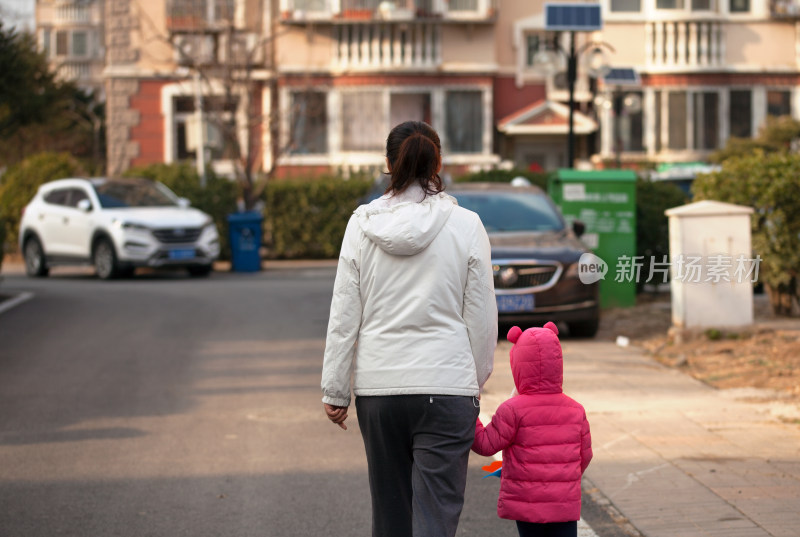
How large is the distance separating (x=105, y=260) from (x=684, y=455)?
50.0 ft

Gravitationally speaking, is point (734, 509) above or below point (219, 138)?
below

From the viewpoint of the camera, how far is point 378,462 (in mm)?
4027

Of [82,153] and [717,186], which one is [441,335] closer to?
[717,186]

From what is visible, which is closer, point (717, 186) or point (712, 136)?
point (717, 186)

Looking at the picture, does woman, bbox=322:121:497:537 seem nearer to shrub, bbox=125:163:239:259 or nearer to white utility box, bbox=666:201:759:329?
white utility box, bbox=666:201:759:329

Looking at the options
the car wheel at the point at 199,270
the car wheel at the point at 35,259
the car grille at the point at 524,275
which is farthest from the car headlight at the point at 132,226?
the car grille at the point at 524,275

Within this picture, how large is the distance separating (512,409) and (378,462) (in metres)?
0.54

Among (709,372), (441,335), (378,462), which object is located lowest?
(709,372)

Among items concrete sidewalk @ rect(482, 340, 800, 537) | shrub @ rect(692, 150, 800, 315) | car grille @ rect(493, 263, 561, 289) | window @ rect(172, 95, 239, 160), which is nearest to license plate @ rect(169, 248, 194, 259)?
car grille @ rect(493, 263, 561, 289)

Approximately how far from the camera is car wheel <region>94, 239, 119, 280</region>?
20.1m

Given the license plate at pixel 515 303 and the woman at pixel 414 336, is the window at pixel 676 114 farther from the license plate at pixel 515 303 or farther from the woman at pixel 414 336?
the woman at pixel 414 336

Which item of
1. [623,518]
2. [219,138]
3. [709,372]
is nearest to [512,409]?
[623,518]

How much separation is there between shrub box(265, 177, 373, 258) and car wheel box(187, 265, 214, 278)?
196 inches

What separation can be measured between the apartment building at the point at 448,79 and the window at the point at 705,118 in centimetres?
4
